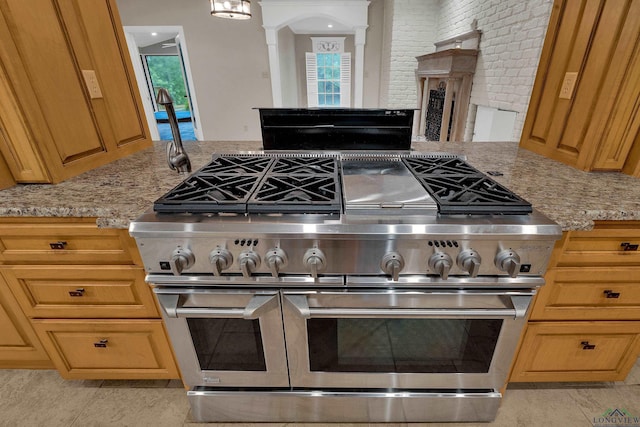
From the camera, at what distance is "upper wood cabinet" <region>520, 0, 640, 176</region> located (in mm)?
1093

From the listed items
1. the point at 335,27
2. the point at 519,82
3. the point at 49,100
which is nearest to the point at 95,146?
the point at 49,100

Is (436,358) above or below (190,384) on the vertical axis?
above

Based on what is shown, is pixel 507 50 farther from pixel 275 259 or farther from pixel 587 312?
pixel 275 259

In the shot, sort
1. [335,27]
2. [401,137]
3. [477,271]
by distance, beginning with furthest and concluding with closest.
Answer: [335,27] → [401,137] → [477,271]

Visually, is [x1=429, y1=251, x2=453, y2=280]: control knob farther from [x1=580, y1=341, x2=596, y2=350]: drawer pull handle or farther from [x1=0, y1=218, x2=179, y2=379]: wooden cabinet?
[x1=0, y1=218, x2=179, y2=379]: wooden cabinet

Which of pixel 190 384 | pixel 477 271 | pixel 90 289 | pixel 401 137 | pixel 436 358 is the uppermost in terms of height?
pixel 401 137

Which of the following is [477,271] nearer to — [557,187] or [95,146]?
[557,187]

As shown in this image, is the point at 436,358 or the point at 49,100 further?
the point at 49,100

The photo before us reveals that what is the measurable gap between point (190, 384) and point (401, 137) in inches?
57.9

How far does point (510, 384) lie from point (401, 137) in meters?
1.32

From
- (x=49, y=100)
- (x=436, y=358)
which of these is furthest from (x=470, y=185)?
(x=49, y=100)

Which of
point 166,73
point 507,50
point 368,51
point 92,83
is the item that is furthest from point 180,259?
point 166,73

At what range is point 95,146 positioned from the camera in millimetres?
1392

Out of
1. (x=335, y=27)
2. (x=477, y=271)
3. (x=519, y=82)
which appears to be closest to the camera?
(x=477, y=271)
